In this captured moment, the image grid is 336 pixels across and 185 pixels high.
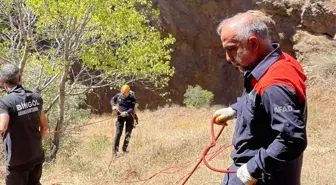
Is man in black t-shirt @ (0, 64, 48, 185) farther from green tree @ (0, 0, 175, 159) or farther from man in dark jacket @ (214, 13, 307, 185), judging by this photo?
green tree @ (0, 0, 175, 159)

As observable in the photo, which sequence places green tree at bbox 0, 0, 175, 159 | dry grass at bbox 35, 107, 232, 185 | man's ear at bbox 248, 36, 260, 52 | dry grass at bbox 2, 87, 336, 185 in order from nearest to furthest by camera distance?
1. man's ear at bbox 248, 36, 260, 52
2. dry grass at bbox 2, 87, 336, 185
3. dry grass at bbox 35, 107, 232, 185
4. green tree at bbox 0, 0, 175, 159

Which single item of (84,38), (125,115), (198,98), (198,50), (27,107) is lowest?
(198,98)

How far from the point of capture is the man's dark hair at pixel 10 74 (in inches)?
172

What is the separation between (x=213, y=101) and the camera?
2448 centimetres

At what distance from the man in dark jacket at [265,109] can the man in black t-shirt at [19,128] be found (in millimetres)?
2352

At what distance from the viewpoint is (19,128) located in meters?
4.47

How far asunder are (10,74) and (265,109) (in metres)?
2.66

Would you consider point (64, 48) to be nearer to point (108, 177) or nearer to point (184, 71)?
point (108, 177)

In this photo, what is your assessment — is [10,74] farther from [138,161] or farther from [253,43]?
[138,161]

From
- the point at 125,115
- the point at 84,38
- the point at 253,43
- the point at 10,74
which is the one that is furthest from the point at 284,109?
the point at 84,38

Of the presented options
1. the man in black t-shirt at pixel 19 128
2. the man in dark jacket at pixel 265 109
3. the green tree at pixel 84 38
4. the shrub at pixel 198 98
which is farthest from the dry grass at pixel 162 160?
the shrub at pixel 198 98

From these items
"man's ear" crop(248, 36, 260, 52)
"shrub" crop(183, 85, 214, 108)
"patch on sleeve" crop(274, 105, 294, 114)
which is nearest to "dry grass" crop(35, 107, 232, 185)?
"man's ear" crop(248, 36, 260, 52)

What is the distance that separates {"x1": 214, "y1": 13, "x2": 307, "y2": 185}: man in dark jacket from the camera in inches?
94.7

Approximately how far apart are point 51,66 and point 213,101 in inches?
597
